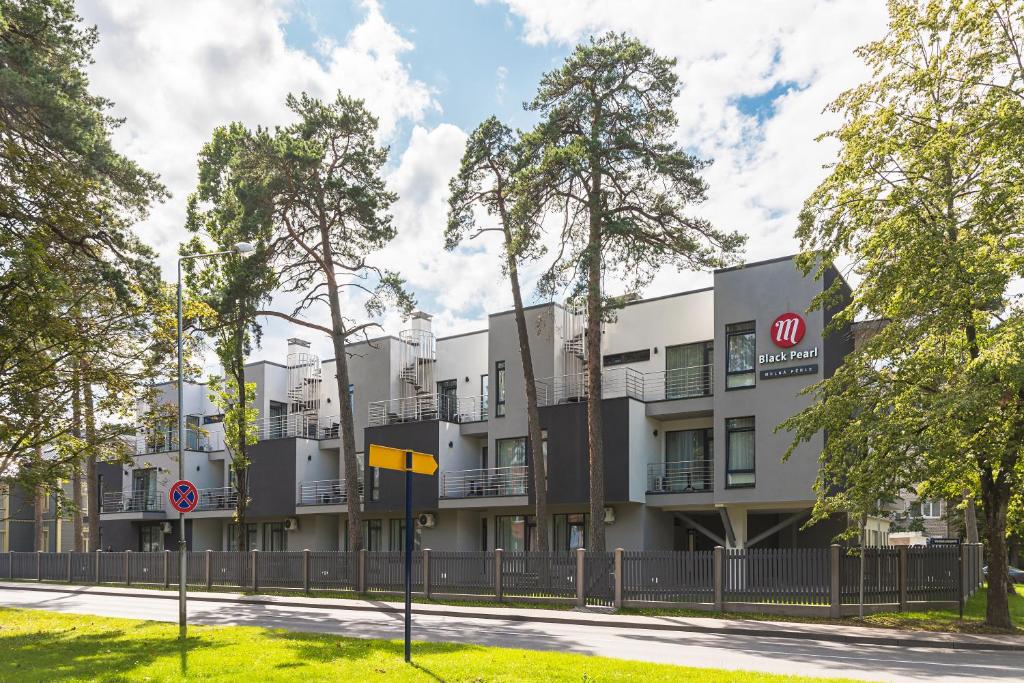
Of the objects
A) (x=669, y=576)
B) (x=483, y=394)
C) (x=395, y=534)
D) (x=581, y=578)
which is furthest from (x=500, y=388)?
(x=669, y=576)

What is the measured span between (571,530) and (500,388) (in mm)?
5475

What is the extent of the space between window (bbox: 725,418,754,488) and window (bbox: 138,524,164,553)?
30.4 meters

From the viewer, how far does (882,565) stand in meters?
20.5

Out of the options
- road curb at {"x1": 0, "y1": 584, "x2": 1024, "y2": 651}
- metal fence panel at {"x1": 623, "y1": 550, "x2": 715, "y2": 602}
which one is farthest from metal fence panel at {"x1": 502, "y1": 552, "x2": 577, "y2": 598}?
road curb at {"x1": 0, "y1": 584, "x2": 1024, "y2": 651}

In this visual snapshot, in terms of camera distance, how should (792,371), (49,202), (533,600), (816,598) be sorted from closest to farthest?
1. (49,202)
2. (816,598)
3. (533,600)
4. (792,371)

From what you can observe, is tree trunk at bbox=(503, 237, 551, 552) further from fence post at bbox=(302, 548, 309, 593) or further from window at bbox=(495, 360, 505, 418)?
fence post at bbox=(302, 548, 309, 593)

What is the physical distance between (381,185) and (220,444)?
20988 millimetres

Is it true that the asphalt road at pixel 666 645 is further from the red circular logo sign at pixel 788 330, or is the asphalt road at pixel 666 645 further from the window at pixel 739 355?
the red circular logo sign at pixel 788 330

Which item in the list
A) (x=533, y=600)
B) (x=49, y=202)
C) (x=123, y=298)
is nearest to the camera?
(x=49, y=202)

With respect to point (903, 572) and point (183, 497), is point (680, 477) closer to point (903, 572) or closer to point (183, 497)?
point (903, 572)

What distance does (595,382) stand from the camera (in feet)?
84.6

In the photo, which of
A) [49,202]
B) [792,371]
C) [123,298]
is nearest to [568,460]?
[792,371]

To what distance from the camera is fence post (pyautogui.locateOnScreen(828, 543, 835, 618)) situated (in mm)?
19578

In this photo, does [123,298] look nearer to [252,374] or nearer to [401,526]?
[401,526]
